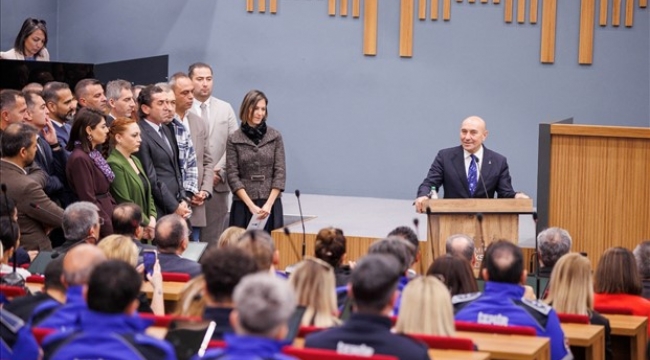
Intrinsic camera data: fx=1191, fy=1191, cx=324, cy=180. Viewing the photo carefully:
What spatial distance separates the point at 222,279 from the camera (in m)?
3.63

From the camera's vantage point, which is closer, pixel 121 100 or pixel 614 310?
pixel 614 310

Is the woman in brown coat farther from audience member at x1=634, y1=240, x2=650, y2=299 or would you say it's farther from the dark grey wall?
the dark grey wall

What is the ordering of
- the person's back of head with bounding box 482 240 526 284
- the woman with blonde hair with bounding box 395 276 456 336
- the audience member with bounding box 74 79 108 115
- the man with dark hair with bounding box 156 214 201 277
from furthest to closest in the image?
the audience member with bounding box 74 79 108 115, the man with dark hair with bounding box 156 214 201 277, the person's back of head with bounding box 482 240 526 284, the woman with blonde hair with bounding box 395 276 456 336

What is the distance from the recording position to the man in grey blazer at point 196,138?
7926 millimetres

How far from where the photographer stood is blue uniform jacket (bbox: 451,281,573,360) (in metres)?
4.66

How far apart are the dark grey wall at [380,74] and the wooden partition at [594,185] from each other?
140 inches

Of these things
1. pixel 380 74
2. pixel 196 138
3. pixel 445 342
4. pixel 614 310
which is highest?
pixel 380 74

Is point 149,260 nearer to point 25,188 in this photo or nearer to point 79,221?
point 79,221

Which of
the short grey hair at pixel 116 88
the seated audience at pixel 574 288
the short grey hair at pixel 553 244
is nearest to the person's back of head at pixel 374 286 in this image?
the seated audience at pixel 574 288

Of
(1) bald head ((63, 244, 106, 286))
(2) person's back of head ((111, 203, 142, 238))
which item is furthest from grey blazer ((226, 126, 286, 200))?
(1) bald head ((63, 244, 106, 286))

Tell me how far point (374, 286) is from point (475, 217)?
3.42 metres

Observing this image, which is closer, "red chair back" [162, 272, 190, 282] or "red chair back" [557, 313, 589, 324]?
"red chair back" [557, 313, 589, 324]

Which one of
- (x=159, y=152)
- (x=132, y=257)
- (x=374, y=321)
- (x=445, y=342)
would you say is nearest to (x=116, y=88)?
(x=159, y=152)

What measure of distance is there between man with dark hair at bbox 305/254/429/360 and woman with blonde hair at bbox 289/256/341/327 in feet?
1.63
